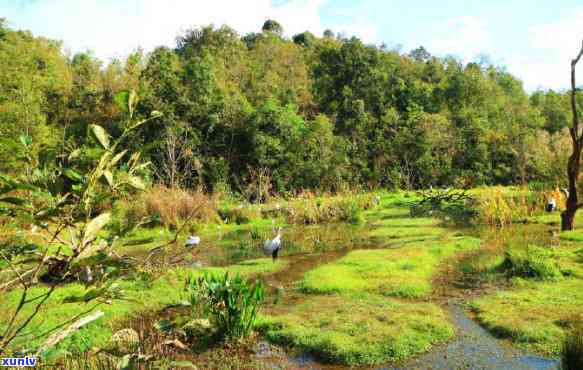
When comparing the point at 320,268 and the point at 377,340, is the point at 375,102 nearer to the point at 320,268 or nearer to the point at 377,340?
the point at 320,268

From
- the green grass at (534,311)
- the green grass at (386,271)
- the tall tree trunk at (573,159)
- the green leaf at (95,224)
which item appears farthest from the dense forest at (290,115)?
the green leaf at (95,224)

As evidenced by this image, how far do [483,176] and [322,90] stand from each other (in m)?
8.83

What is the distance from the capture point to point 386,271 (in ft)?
23.1

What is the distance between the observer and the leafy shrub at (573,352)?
3.56 metres

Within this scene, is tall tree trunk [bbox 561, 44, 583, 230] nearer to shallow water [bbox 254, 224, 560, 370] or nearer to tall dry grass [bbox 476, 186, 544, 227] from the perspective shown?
tall dry grass [bbox 476, 186, 544, 227]

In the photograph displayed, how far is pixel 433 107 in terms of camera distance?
906 inches

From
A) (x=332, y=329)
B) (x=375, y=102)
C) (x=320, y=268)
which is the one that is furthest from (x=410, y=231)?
(x=375, y=102)

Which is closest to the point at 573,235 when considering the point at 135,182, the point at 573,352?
the point at 573,352

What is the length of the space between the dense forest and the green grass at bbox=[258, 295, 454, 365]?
32.0 feet

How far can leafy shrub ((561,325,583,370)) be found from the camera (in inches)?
140

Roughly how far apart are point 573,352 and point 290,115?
1557 cm

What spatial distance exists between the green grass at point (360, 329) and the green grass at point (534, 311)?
1.74ft

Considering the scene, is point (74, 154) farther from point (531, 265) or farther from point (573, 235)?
point (573, 235)

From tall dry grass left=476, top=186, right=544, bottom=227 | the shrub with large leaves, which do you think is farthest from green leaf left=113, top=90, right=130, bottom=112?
tall dry grass left=476, top=186, right=544, bottom=227
